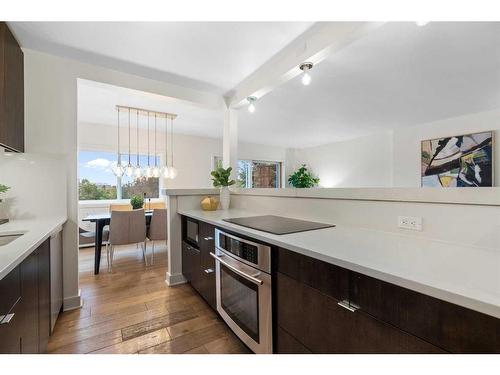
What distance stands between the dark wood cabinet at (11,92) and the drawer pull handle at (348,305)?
2182 millimetres

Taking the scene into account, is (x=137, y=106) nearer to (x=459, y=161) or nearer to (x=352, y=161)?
(x=352, y=161)

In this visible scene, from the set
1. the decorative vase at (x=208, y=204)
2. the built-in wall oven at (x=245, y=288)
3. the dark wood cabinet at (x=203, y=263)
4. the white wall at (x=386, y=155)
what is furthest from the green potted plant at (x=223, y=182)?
the white wall at (x=386, y=155)

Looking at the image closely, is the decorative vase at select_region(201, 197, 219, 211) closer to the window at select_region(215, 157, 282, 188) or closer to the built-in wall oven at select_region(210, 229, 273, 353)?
the built-in wall oven at select_region(210, 229, 273, 353)

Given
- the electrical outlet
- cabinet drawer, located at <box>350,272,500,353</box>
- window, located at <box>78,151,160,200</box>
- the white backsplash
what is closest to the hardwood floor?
the white backsplash

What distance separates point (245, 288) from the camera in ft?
4.58

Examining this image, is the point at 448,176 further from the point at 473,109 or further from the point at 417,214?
the point at 417,214

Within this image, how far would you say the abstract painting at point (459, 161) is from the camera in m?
3.22

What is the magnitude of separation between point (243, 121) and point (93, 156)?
3.03 m

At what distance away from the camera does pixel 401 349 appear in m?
0.69

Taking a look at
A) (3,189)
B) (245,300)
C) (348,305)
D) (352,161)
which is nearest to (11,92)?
(3,189)

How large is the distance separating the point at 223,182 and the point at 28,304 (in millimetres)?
1861

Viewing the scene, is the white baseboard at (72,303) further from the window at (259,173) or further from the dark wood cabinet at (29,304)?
the window at (259,173)

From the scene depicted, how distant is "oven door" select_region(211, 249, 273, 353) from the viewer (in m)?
1.23
